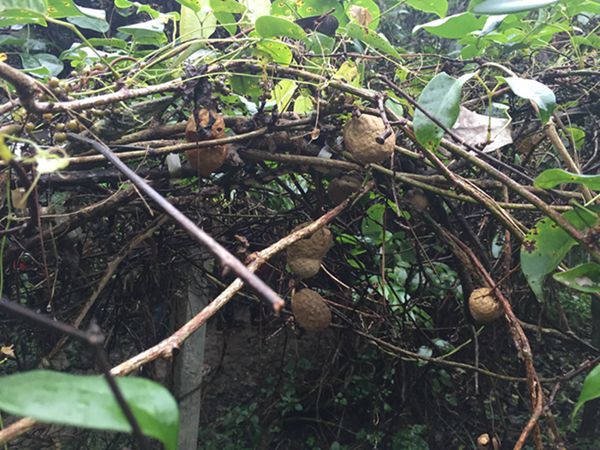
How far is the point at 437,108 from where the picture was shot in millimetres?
678

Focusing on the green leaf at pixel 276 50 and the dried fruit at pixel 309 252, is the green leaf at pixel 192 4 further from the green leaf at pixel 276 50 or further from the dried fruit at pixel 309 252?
the dried fruit at pixel 309 252

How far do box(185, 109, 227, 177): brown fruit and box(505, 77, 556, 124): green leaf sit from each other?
15.8 inches

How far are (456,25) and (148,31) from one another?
1.70 feet

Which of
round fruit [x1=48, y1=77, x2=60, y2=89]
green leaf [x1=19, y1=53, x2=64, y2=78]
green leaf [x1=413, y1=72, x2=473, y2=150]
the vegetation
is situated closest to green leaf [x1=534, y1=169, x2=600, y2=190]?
the vegetation

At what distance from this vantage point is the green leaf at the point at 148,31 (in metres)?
0.84

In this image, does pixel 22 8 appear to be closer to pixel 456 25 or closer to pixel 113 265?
pixel 113 265

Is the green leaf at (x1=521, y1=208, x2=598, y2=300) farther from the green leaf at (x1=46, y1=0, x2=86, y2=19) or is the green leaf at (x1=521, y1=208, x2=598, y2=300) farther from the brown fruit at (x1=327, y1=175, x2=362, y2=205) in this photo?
the green leaf at (x1=46, y1=0, x2=86, y2=19)

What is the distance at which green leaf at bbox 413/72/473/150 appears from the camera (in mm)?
661

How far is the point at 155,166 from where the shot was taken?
34.0 inches

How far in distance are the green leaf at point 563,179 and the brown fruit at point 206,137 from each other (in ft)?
1.42

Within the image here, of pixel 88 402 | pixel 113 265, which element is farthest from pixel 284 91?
pixel 88 402

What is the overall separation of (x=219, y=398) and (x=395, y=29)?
1.94 m

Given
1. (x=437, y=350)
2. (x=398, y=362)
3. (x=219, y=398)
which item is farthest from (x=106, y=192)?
(x=219, y=398)

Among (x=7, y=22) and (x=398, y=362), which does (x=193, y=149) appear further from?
(x=398, y=362)
